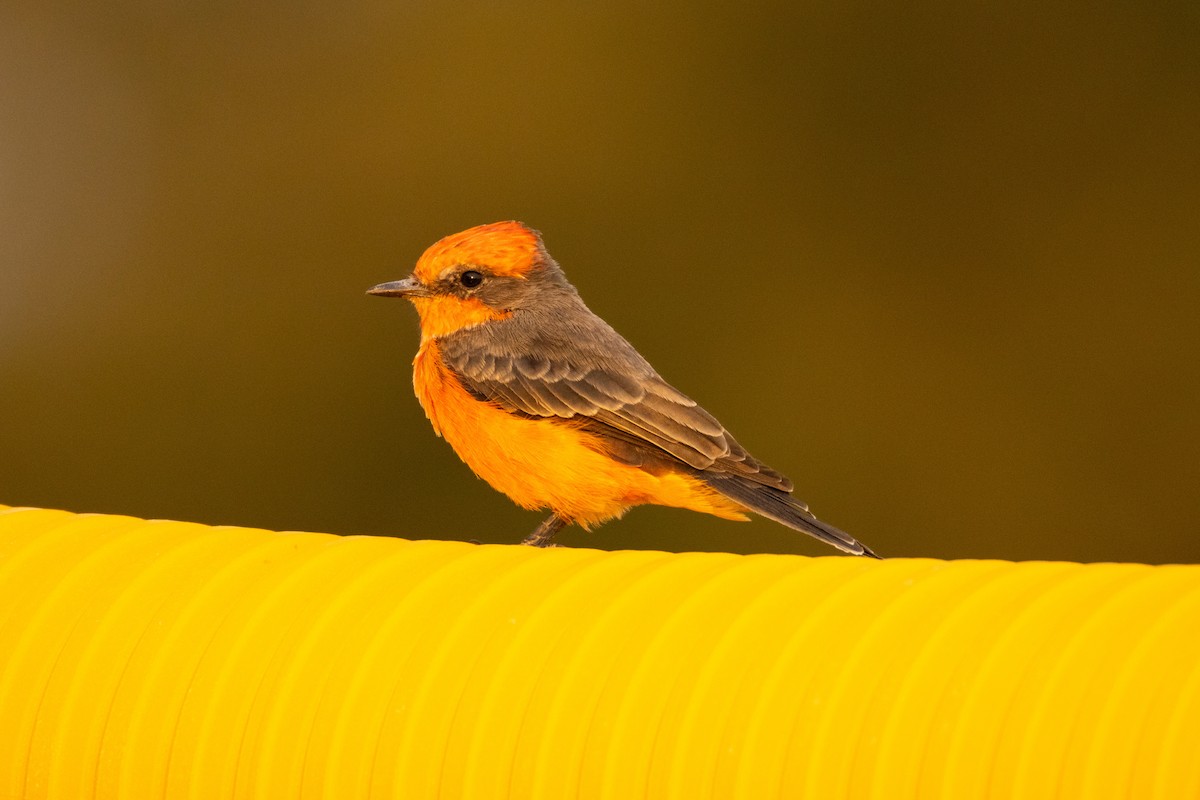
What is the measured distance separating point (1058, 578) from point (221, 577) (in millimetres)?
1285

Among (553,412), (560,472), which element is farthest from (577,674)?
(553,412)

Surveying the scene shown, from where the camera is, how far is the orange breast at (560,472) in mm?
3955

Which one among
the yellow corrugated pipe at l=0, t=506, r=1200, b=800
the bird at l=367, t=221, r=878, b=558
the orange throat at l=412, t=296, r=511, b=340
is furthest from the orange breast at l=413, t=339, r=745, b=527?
the yellow corrugated pipe at l=0, t=506, r=1200, b=800

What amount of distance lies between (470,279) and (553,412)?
63 cm

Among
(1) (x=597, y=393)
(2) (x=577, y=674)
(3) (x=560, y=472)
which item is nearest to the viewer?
(2) (x=577, y=674)

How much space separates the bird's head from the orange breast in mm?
392

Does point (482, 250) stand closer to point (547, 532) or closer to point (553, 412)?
point (553, 412)

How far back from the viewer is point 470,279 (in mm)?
4398

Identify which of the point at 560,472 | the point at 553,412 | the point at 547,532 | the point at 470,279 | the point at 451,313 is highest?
the point at 470,279

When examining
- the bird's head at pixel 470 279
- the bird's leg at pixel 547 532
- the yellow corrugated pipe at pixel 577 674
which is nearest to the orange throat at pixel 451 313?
the bird's head at pixel 470 279

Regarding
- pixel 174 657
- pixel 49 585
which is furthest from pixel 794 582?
pixel 49 585

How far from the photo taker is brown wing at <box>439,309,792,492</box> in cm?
397

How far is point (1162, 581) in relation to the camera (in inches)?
71.4

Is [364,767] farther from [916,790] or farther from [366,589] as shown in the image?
[916,790]
